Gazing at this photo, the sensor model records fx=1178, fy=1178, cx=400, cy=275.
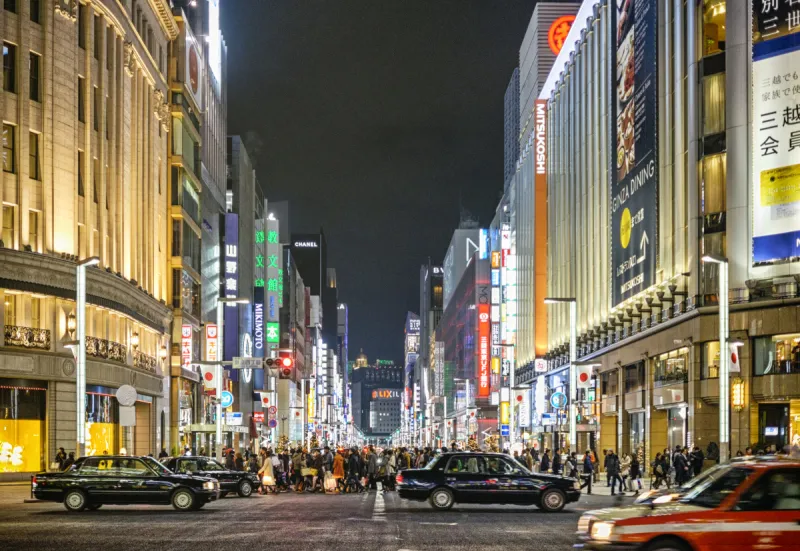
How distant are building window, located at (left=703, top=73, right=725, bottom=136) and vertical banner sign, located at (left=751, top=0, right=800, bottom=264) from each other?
7.13 feet

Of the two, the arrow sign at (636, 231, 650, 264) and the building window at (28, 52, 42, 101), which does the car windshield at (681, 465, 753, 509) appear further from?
the arrow sign at (636, 231, 650, 264)

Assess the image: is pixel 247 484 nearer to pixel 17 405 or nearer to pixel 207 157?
pixel 17 405

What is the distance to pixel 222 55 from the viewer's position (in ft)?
343

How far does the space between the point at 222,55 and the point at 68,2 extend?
5465 centimetres

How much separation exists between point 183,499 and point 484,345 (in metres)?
99.1

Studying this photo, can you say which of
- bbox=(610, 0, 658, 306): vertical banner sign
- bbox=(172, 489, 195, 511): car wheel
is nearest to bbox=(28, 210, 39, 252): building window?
bbox=(172, 489, 195, 511): car wheel

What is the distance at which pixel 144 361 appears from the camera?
62.8 m

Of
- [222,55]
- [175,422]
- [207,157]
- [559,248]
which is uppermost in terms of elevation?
[222,55]

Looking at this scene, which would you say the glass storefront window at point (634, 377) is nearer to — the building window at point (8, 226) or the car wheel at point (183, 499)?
the building window at point (8, 226)

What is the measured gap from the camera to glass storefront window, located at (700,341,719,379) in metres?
48.4

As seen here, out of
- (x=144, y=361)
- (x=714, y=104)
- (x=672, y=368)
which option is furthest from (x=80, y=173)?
(x=672, y=368)

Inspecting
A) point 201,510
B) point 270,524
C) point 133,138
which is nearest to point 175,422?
point 133,138

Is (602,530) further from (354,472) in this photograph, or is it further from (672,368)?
(672,368)

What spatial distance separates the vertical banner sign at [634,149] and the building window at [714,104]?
245 inches
